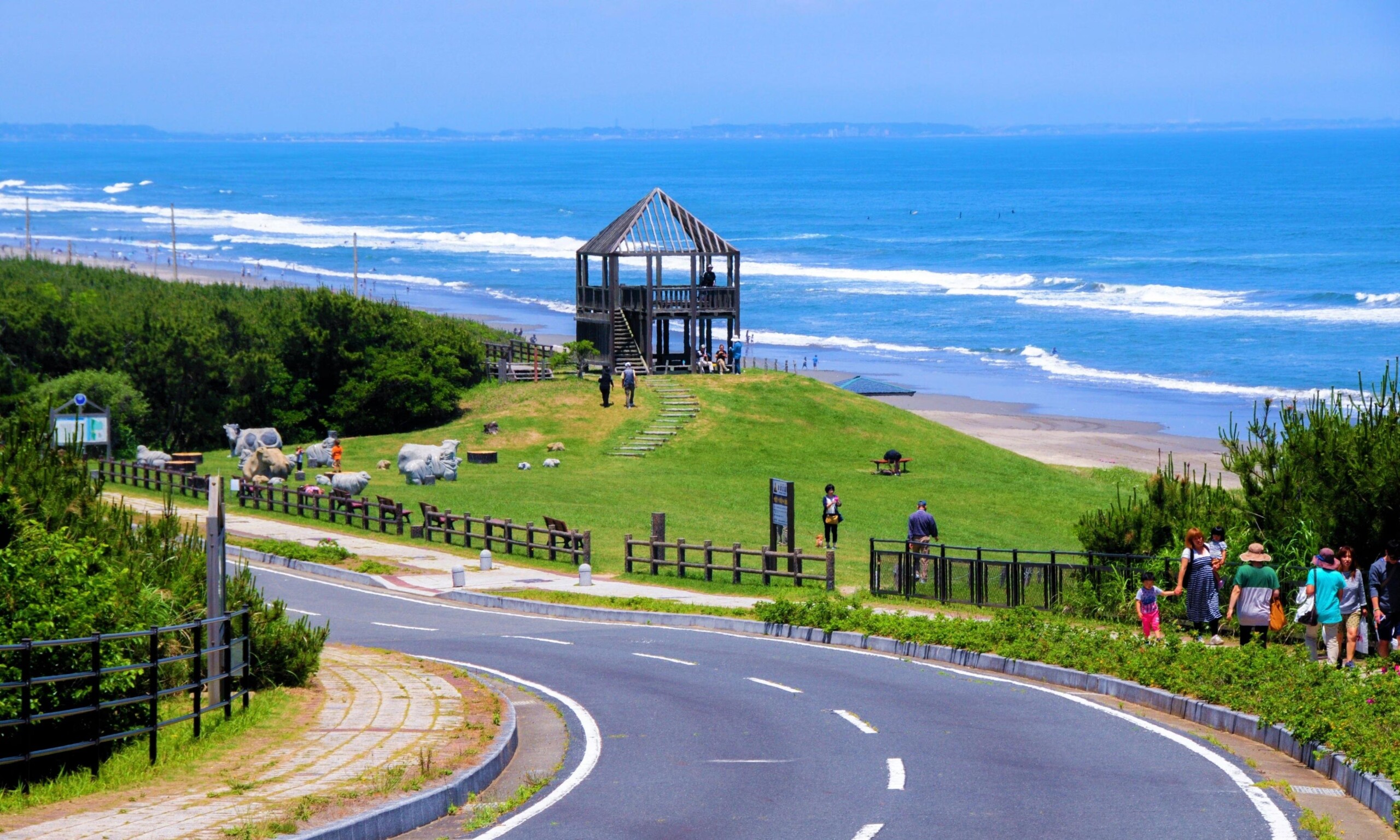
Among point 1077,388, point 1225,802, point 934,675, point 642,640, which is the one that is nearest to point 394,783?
point 1225,802

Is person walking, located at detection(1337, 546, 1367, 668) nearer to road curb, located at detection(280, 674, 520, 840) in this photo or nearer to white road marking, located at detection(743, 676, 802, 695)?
white road marking, located at detection(743, 676, 802, 695)

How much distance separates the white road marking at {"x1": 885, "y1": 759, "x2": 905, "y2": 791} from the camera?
1225 centimetres

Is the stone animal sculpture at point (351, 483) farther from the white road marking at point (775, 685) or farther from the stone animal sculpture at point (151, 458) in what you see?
the white road marking at point (775, 685)

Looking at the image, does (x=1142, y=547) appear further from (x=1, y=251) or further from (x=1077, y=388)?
(x=1, y=251)

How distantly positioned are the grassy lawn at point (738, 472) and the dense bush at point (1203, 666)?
8003mm

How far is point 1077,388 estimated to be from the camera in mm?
74938

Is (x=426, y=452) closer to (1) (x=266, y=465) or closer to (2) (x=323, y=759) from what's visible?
(1) (x=266, y=465)

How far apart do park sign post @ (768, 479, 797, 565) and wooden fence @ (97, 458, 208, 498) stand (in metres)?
15.8

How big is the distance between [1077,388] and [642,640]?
56568 millimetres

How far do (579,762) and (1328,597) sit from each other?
8.50 meters

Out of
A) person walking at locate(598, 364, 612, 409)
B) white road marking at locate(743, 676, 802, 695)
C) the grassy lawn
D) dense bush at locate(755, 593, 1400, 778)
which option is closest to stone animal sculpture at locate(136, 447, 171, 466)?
the grassy lawn

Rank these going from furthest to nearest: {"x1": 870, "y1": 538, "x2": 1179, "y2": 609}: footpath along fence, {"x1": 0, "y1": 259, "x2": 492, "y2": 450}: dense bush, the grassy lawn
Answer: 1. {"x1": 0, "y1": 259, "x2": 492, "y2": 450}: dense bush
2. the grassy lawn
3. {"x1": 870, "y1": 538, "x2": 1179, "y2": 609}: footpath along fence

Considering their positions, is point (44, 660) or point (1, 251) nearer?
point (44, 660)

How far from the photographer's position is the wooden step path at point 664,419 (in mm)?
44125
